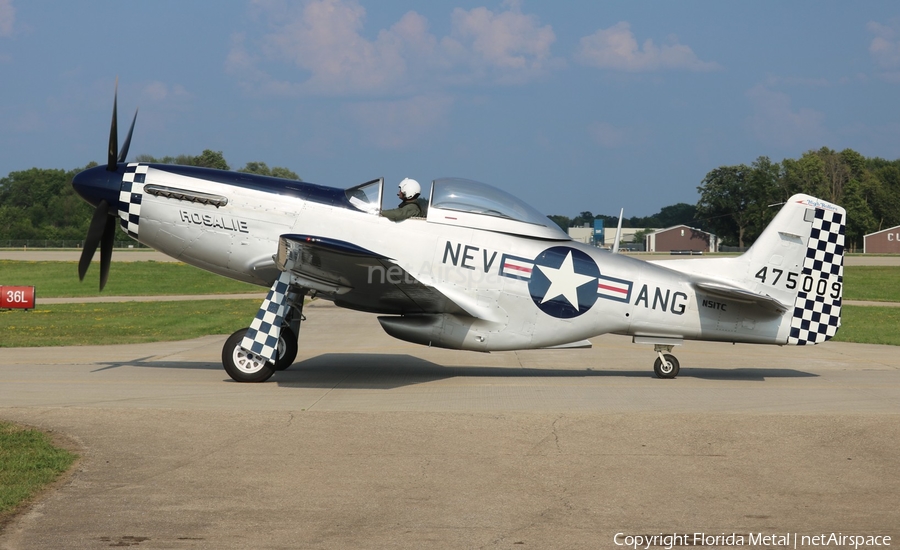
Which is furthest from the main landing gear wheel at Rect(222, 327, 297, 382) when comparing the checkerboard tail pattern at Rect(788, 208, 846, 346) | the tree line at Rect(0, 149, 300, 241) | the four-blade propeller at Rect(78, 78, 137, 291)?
the tree line at Rect(0, 149, 300, 241)

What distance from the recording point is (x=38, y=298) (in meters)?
30.8

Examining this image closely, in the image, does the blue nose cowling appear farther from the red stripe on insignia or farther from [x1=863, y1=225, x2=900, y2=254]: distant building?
[x1=863, y1=225, x2=900, y2=254]: distant building

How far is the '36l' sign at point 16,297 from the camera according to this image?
23.5 meters

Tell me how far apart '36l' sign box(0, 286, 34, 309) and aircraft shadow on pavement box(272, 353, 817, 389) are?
45.2 feet

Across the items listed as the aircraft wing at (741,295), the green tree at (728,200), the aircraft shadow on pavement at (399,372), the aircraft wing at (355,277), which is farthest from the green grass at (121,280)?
the green tree at (728,200)

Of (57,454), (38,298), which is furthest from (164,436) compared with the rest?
(38,298)

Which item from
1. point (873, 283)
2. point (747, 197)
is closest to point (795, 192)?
point (747, 197)

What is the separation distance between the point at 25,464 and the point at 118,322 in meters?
15.1

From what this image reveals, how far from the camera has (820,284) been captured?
38.3 feet

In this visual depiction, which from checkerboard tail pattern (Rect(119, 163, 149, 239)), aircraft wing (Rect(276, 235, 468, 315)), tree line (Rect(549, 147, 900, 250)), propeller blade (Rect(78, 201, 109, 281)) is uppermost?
tree line (Rect(549, 147, 900, 250))

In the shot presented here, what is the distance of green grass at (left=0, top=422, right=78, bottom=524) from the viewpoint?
5645 mm

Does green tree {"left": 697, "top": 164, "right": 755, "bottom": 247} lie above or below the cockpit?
above

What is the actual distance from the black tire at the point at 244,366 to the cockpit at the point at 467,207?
8.17 ft

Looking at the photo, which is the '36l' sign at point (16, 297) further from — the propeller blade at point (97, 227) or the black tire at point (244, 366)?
the black tire at point (244, 366)
